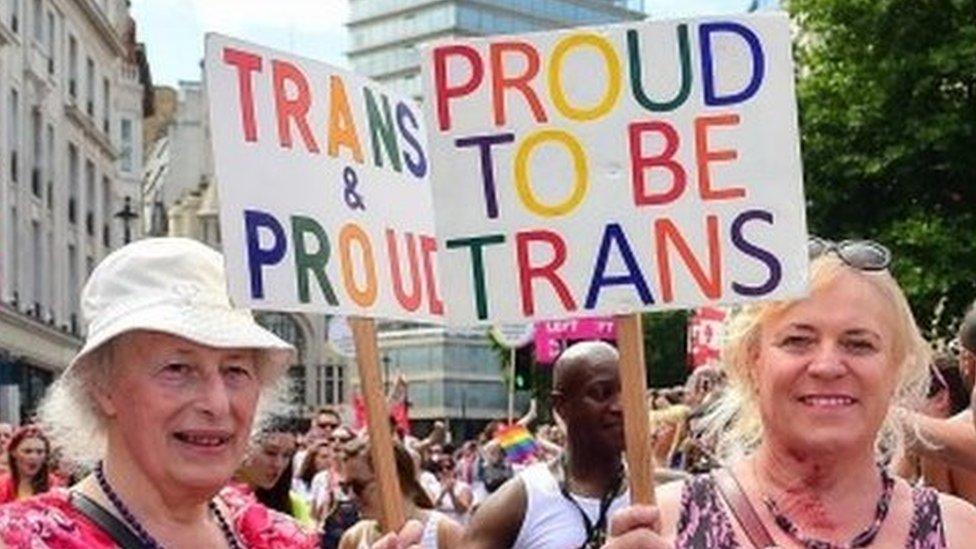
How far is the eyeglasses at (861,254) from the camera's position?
3.82m

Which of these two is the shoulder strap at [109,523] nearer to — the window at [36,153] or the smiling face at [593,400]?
the smiling face at [593,400]

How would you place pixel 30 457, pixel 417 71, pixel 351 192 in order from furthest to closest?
1. pixel 417 71
2. pixel 30 457
3. pixel 351 192

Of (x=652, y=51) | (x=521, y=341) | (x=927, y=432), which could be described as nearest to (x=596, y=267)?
(x=652, y=51)

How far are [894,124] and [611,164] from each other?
26036 mm

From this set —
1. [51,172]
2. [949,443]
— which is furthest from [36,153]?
[949,443]

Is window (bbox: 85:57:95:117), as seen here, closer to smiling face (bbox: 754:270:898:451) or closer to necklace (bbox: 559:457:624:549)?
necklace (bbox: 559:457:624:549)

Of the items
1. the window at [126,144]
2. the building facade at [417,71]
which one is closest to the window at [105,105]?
the window at [126,144]

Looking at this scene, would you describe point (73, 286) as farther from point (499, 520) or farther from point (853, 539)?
point (853, 539)

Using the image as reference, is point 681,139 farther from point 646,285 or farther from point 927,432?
point 927,432

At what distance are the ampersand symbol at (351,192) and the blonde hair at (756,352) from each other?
0.78m

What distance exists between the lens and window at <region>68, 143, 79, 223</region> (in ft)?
155

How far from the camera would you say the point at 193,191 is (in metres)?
104

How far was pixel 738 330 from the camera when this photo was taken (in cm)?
392

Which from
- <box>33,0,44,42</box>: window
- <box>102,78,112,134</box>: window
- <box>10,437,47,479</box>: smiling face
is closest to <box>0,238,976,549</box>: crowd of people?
<box>10,437,47,479</box>: smiling face
